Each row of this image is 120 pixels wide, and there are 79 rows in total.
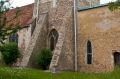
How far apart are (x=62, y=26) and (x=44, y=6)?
4.40 meters

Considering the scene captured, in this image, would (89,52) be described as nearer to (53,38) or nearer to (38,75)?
(53,38)

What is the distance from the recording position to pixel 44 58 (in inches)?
1115

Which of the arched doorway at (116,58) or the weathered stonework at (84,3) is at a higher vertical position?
the weathered stonework at (84,3)

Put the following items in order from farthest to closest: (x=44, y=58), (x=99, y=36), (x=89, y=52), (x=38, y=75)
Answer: (x=44, y=58) < (x=89, y=52) < (x=99, y=36) < (x=38, y=75)

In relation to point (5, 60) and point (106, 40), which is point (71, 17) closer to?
point (106, 40)

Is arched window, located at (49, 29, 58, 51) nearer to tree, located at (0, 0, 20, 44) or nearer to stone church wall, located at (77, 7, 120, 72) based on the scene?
stone church wall, located at (77, 7, 120, 72)

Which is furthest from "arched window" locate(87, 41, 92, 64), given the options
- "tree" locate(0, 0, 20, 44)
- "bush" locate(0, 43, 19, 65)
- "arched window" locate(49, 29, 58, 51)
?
"tree" locate(0, 0, 20, 44)

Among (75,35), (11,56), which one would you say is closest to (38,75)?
(75,35)

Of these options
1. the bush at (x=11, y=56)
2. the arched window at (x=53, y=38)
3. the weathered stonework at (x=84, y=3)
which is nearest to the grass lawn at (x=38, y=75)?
the arched window at (x=53, y=38)

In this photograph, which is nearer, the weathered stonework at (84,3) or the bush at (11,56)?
the weathered stonework at (84,3)

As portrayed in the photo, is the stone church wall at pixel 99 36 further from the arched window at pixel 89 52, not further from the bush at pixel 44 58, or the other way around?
the bush at pixel 44 58

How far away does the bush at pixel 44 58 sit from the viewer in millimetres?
28328

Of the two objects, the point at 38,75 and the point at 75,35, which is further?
the point at 75,35

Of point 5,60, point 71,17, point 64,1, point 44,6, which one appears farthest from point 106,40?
point 5,60
